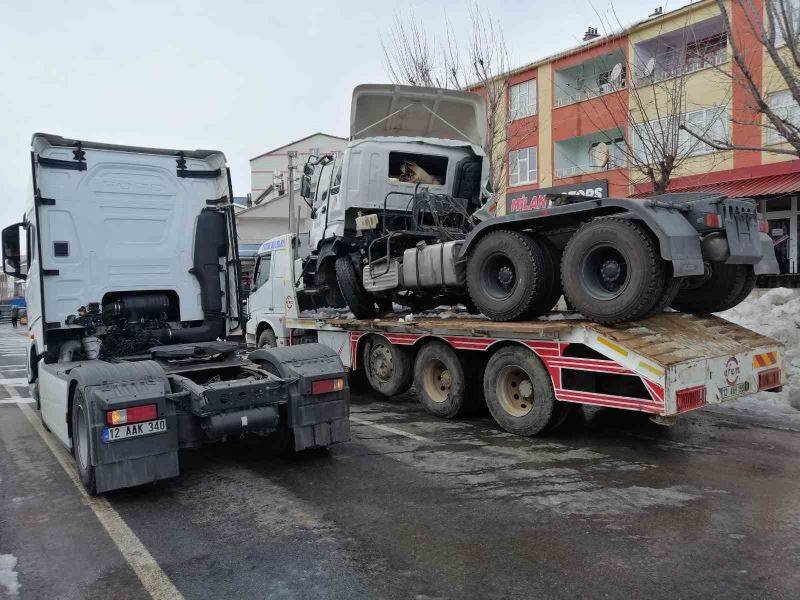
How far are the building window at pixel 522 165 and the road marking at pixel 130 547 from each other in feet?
77.1

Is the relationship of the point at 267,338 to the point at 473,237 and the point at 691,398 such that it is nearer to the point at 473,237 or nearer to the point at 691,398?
the point at 473,237

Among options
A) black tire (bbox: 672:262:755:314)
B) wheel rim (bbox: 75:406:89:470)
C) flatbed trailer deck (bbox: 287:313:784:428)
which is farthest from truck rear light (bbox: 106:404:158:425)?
black tire (bbox: 672:262:755:314)

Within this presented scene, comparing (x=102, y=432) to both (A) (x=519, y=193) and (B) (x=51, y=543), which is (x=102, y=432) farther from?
(A) (x=519, y=193)

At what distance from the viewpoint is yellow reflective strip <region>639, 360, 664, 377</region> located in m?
5.39

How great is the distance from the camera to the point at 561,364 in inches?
247

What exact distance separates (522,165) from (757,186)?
1047 centimetres

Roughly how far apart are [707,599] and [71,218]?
660 cm

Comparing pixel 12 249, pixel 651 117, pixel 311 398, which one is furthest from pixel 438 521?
pixel 651 117

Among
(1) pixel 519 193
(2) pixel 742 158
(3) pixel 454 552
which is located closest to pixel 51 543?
(3) pixel 454 552

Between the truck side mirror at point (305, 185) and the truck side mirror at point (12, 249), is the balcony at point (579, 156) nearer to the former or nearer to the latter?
the truck side mirror at point (305, 185)

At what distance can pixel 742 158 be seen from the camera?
19.9m

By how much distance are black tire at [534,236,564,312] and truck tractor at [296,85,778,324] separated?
16mm

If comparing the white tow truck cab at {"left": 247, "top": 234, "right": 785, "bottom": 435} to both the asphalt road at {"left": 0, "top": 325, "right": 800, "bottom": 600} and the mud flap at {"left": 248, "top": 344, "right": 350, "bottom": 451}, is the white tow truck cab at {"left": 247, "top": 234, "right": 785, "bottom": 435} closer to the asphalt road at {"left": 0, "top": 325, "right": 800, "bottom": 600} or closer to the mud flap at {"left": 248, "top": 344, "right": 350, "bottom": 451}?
the asphalt road at {"left": 0, "top": 325, "right": 800, "bottom": 600}

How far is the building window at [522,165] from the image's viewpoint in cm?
2673
